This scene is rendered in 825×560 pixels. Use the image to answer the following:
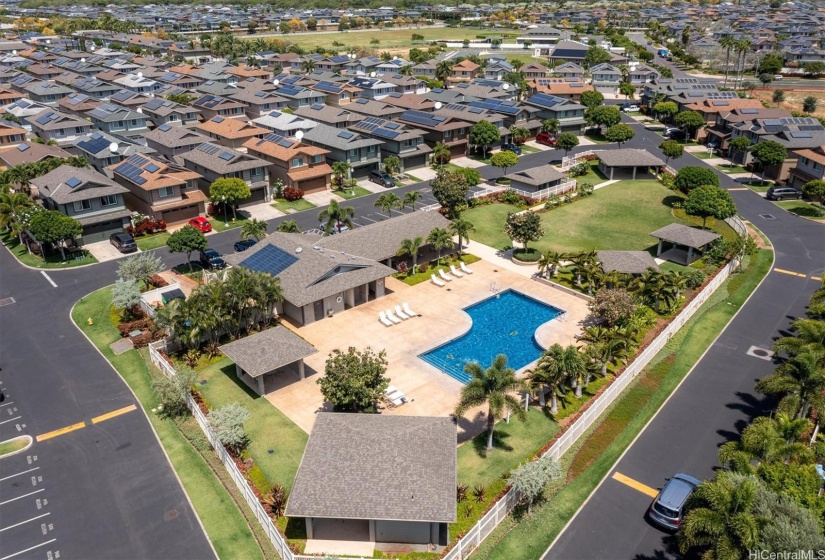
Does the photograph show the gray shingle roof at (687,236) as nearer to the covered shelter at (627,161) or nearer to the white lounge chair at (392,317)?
the covered shelter at (627,161)

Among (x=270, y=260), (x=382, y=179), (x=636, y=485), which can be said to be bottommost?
(x=636, y=485)

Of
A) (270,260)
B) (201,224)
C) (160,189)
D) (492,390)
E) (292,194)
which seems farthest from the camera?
(292,194)

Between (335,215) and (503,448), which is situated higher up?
(335,215)

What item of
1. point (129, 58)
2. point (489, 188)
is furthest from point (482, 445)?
point (129, 58)

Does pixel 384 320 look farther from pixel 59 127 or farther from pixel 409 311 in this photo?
pixel 59 127

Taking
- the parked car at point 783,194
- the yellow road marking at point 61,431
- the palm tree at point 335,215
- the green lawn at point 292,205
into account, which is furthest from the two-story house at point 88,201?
the parked car at point 783,194

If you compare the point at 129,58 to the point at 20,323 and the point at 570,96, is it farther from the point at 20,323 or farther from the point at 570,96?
the point at 20,323

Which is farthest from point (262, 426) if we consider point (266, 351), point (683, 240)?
point (683, 240)
